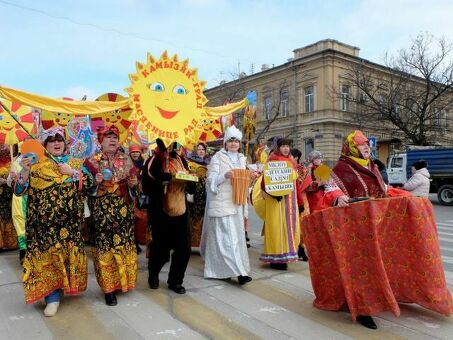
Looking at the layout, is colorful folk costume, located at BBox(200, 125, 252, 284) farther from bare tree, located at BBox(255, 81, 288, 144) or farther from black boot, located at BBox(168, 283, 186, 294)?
bare tree, located at BBox(255, 81, 288, 144)

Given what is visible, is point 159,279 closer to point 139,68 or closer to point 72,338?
point 72,338

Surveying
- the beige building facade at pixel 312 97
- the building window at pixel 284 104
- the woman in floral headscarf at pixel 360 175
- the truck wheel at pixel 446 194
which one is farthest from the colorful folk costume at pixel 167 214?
the building window at pixel 284 104

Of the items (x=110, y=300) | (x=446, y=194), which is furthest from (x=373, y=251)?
(x=446, y=194)

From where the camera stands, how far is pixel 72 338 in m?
3.23

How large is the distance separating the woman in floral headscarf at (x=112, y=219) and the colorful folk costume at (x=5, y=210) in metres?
2.89

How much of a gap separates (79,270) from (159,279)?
1224 mm

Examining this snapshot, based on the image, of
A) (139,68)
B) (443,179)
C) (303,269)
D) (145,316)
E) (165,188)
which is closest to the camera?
(145,316)

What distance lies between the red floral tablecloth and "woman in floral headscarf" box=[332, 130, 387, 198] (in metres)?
0.26

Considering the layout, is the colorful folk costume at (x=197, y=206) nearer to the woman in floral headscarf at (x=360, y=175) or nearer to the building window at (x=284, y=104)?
the woman in floral headscarf at (x=360, y=175)

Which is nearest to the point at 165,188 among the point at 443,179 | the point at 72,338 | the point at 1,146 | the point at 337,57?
the point at 72,338

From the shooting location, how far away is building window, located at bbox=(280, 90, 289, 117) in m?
35.9

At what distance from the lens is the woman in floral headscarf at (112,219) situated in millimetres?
3924

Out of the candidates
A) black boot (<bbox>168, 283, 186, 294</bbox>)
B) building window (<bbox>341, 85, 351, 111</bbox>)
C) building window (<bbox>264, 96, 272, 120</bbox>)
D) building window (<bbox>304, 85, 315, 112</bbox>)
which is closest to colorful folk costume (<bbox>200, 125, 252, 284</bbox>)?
black boot (<bbox>168, 283, 186, 294</bbox>)

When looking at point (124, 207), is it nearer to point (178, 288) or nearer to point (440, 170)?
point (178, 288)
